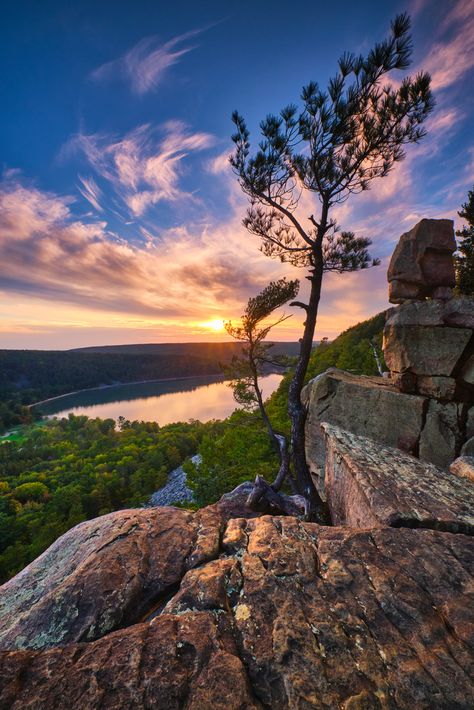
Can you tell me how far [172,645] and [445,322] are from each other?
791cm

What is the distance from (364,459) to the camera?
4.11 meters

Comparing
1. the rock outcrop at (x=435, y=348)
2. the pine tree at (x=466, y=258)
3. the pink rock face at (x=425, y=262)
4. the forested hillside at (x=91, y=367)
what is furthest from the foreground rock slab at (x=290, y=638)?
the forested hillside at (x=91, y=367)

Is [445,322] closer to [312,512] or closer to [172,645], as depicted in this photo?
[312,512]

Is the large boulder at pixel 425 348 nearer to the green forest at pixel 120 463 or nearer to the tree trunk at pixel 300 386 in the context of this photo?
the tree trunk at pixel 300 386

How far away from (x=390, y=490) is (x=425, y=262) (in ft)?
21.8

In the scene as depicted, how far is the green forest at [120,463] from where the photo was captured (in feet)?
50.9

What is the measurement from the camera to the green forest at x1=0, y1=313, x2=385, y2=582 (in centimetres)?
1552

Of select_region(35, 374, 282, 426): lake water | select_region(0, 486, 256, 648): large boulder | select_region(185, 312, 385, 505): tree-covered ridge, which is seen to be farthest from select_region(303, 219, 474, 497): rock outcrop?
select_region(35, 374, 282, 426): lake water

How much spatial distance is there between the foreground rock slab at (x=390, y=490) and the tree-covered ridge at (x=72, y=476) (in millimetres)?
31371

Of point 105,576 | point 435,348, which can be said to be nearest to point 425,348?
point 435,348

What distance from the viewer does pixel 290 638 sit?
6.00 ft

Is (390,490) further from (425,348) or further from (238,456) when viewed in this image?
(238,456)

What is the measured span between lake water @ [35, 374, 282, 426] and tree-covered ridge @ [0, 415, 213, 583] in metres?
13.3

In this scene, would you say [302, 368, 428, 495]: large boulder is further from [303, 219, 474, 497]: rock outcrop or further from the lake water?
the lake water
